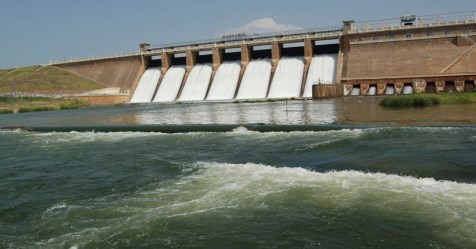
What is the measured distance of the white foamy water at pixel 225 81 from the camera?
54531mm

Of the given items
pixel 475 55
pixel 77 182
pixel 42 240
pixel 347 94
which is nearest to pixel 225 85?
pixel 347 94

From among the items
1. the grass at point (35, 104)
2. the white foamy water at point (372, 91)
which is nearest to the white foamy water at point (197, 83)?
the grass at point (35, 104)

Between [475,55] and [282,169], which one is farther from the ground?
[475,55]

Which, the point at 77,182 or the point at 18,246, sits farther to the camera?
the point at 77,182

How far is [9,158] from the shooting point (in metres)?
17.9

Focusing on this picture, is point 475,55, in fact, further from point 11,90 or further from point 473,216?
point 11,90

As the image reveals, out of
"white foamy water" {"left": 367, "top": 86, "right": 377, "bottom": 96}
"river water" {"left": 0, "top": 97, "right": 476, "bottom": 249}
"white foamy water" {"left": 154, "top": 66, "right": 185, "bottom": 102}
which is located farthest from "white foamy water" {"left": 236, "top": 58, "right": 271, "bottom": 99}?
"river water" {"left": 0, "top": 97, "right": 476, "bottom": 249}

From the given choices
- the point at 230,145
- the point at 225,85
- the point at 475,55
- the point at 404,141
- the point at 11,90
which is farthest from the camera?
the point at 11,90

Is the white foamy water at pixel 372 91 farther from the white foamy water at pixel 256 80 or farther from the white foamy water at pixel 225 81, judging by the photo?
the white foamy water at pixel 225 81

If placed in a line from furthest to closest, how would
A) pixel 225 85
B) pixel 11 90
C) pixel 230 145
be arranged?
pixel 11 90 < pixel 225 85 < pixel 230 145

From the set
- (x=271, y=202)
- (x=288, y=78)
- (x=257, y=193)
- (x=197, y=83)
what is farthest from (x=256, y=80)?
(x=271, y=202)

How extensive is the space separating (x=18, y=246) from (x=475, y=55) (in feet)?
144

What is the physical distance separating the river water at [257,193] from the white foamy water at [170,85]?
4050 cm

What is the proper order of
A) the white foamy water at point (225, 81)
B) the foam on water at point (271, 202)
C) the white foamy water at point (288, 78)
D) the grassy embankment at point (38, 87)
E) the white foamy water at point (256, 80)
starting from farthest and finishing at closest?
1. the grassy embankment at point (38, 87)
2. the white foamy water at point (225, 81)
3. the white foamy water at point (256, 80)
4. the white foamy water at point (288, 78)
5. the foam on water at point (271, 202)
